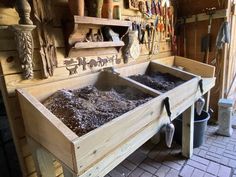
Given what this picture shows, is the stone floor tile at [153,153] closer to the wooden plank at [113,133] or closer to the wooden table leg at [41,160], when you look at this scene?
the wooden plank at [113,133]

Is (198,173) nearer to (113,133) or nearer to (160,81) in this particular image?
(160,81)

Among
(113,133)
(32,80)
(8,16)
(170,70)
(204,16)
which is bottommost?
(113,133)

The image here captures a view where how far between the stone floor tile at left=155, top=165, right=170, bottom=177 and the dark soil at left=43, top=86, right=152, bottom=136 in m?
1.01

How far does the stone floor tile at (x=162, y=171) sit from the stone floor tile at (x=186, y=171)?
0.47 feet

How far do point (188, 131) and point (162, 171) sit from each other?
0.51 metres

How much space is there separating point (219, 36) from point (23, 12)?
240 cm

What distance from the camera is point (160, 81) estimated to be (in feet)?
5.76

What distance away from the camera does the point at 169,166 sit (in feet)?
6.48

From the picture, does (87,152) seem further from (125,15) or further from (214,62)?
(214,62)

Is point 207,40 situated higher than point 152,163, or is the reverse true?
point 207,40

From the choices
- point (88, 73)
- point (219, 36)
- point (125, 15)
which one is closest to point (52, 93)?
point (88, 73)

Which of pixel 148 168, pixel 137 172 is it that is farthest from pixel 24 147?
pixel 148 168

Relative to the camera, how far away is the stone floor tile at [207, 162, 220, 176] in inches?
72.4

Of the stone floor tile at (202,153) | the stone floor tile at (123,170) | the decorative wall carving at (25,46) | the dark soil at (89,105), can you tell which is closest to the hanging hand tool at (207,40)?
the stone floor tile at (202,153)
